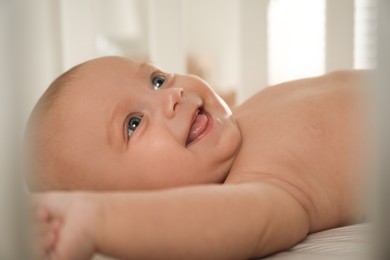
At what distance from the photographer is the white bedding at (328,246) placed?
1.98ft

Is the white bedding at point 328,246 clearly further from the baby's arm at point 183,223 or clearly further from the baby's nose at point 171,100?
the baby's nose at point 171,100

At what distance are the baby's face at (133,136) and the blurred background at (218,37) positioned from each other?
0.37ft

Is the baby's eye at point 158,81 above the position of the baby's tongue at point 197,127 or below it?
above

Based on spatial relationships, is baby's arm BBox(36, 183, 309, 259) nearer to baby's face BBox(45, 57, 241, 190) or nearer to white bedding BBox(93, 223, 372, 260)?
white bedding BBox(93, 223, 372, 260)

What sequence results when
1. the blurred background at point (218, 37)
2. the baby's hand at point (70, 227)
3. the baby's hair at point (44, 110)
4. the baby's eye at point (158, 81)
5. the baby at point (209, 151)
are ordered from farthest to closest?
the blurred background at point (218, 37) → the baby's eye at point (158, 81) → the baby's hair at point (44, 110) → the baby at point (209, 151) → the baby's hand at point (70, 227)

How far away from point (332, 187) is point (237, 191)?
0.22 m

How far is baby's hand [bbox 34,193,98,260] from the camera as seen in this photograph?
0.48 meters

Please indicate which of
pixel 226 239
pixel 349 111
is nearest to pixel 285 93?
pixel 349 111

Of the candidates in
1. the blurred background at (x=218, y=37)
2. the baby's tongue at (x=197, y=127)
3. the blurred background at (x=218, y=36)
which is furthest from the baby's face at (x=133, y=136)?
the blurred background at (x=218, y=36)

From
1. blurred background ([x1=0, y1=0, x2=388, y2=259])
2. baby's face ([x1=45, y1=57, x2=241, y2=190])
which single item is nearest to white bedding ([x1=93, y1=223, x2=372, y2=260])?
baby's face ([x1=45, y1=57, x2=241, y2=190])

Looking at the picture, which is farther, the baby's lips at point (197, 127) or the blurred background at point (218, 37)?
the blurred background at point (218, 37)

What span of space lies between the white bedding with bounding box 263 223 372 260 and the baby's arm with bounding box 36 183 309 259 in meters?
0.02

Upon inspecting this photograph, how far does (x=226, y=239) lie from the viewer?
54 cm

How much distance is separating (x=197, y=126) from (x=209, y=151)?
5cm
